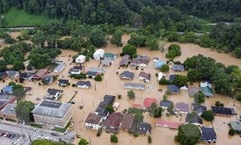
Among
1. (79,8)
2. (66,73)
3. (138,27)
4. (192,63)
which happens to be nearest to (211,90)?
(192,63)

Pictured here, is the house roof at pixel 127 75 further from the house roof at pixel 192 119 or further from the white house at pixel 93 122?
the house roof at pixel 192 119

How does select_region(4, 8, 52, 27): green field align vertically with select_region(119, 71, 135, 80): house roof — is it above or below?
above

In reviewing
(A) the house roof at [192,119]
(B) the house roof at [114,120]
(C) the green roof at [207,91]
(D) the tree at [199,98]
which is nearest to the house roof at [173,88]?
(D) the tree at [199,98]

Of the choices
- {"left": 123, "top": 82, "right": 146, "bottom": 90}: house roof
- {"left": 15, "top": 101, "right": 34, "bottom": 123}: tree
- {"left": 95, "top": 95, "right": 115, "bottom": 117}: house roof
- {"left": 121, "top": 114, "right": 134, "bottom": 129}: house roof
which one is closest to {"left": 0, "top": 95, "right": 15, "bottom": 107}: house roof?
{"left": 15, "top": 101, "right": 34, "bottom": 123}: tree

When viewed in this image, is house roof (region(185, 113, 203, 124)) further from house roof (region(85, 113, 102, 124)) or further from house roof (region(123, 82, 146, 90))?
house roof (region(85, 113, 102, 124))

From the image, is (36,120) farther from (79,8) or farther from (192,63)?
(79,8)

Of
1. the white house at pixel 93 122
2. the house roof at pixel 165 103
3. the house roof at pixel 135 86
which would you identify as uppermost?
the house roof at pixel 135 86

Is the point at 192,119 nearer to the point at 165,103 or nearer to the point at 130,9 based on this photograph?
the point at 165,103
